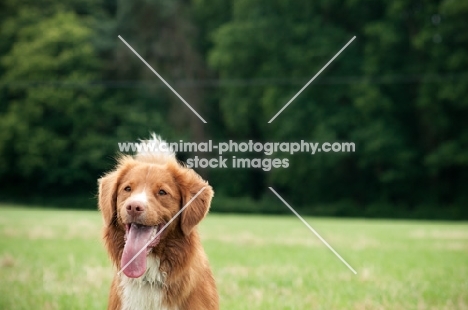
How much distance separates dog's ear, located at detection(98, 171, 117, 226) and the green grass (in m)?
0.60

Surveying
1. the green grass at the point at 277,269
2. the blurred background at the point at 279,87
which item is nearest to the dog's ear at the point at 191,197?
the green grass at the point at 277,269

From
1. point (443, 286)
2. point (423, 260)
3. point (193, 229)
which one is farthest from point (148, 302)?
point (423, 260)

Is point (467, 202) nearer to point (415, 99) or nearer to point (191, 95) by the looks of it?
point (415, 99)

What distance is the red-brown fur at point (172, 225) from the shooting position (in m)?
3.25

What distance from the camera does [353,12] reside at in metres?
23.8

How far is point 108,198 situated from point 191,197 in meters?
0.43

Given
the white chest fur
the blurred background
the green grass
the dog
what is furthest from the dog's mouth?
the blurred background

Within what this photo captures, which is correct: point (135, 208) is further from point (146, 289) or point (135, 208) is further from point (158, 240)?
point (146, 289)

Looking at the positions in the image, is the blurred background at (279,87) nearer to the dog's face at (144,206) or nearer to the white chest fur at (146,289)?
the dog's face at (144,206)

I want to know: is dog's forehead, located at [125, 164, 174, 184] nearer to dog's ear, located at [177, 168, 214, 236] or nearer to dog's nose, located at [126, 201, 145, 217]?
dog's ear, located at [177, 168, 214, 236]

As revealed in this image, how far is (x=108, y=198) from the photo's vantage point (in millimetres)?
3328

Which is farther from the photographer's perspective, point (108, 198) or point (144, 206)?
point (108, 198)

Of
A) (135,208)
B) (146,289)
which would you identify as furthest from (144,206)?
(146,289)

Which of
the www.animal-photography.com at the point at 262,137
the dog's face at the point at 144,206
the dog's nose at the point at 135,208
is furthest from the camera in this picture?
the www.animal-photography.com at the point at 262,137
